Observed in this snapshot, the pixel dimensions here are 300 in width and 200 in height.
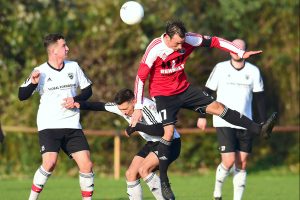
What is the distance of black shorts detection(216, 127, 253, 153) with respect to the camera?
12.8 m

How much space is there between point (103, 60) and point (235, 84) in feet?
26.5

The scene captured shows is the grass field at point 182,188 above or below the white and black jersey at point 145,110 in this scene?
below

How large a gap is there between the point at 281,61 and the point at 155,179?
11302 millimetres

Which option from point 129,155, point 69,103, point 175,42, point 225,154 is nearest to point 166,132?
point 175,42

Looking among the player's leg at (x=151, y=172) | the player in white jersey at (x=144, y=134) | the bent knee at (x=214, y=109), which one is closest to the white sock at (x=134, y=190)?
the player in white jersey at (x=144, y=134)

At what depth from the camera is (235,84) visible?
42.7ft

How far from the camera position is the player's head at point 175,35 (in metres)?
10.4

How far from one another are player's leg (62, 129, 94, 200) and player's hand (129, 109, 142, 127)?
0.86 metres

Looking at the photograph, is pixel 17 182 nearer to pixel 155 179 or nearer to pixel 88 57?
pixel 88 57

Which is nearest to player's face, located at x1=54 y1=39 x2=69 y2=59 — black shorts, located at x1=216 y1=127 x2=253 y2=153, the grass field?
black shorts, located at x1=216 y1=127 x2=253 y2=153

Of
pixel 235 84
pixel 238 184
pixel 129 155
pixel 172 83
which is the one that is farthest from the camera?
pixel 129 155

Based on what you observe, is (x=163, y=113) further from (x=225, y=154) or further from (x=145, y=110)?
(x=225, y=154)

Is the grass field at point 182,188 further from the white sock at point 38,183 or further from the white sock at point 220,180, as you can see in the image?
the white sock at point 38,183

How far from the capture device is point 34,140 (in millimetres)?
20297
